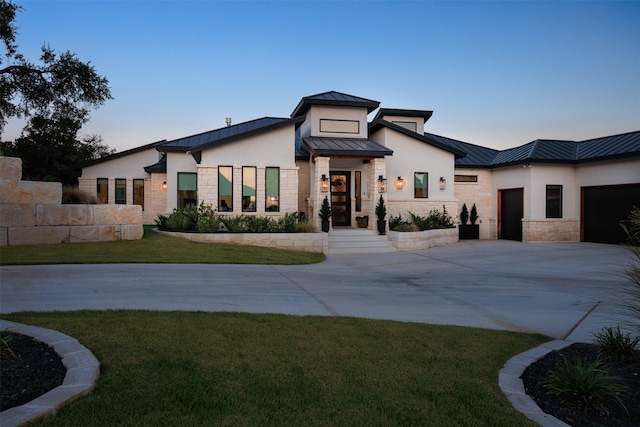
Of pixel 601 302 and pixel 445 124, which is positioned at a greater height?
pixel 445 124

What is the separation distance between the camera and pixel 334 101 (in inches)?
730

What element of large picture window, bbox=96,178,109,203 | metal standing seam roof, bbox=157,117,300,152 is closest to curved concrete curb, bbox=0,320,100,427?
metal standing seam roof, bbox=157,117,300,152

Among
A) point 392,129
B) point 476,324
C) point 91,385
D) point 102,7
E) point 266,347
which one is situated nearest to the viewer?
point 91,385

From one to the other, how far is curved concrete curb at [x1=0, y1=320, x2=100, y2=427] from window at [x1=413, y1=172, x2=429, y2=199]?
1702cm

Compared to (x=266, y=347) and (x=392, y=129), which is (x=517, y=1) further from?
(x=266, y=347)

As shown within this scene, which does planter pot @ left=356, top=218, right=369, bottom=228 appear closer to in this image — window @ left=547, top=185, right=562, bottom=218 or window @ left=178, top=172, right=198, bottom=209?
window @ left=178, top=172, right=198, bottom=209

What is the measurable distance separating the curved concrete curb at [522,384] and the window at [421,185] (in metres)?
14.8

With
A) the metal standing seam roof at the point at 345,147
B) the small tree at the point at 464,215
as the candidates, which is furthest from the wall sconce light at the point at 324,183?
the small tree at the point at 464,215

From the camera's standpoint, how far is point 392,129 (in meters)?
19.0

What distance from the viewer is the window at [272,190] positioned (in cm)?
1714

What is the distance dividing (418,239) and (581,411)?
1337cm

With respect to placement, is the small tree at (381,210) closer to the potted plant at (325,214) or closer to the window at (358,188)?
the window at (358,188)

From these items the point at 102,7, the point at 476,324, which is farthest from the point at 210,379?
the point at 102,7

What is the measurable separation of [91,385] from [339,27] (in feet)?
51.2
